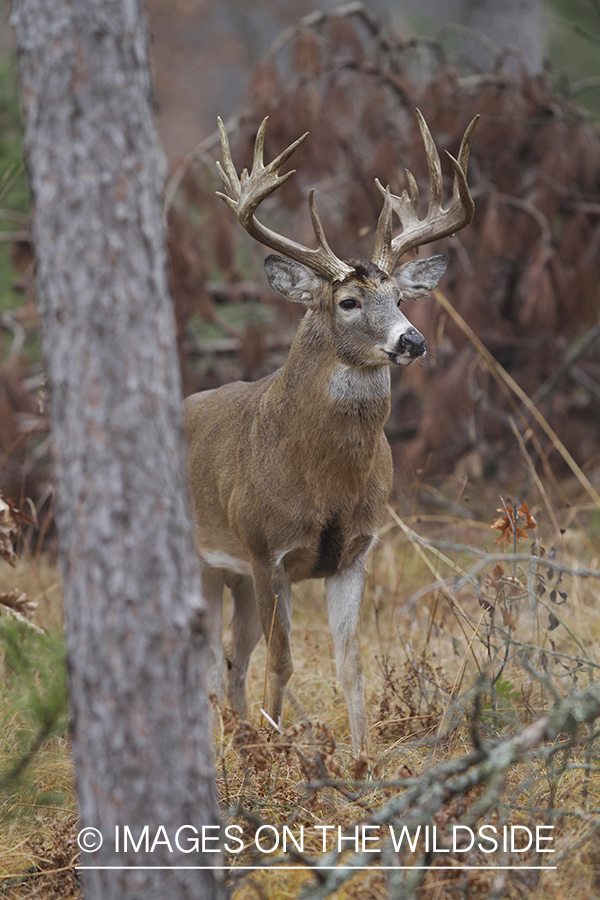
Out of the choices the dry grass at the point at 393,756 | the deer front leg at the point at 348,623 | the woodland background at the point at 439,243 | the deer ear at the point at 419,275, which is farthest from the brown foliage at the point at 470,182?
the deer front leg at the point at 348,623

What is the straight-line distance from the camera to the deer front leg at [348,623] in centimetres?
408

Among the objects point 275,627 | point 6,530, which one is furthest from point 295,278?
point 6,530

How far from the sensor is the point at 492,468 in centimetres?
812

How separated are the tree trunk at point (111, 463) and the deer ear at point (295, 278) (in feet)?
6.94

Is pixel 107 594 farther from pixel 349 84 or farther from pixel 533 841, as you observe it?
pixel 349 84

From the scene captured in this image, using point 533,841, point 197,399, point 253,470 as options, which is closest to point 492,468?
point 197,399

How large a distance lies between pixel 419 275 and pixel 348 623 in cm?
169

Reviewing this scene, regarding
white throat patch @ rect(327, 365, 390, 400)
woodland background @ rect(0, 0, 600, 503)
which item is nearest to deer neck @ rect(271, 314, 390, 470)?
white throat patch @ rect(327, 365, 390, 400)

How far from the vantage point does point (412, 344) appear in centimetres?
392

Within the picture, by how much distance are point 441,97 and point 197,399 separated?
358cm

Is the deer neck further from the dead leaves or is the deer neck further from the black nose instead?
the dead leaves

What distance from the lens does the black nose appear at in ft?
12.8

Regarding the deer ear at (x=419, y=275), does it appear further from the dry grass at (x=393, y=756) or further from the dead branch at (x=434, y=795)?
the dead branch at (x=434, y=795)

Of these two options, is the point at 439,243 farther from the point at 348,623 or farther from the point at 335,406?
the point at 348,623
